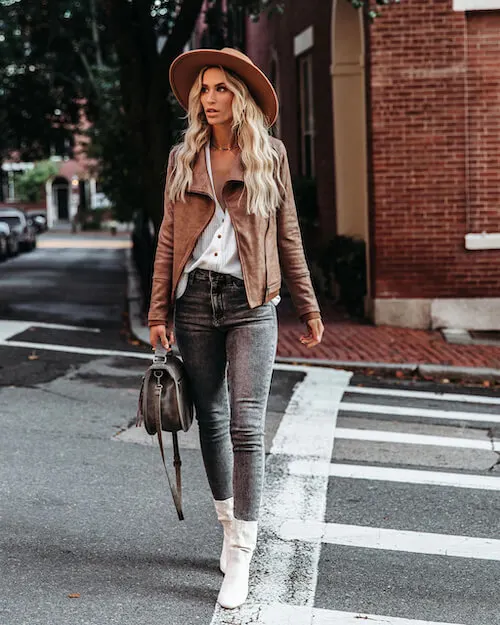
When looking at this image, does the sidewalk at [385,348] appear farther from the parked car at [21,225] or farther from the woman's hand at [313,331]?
the parked car at [21,225]

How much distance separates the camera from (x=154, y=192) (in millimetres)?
14867

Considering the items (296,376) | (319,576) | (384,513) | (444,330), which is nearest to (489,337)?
(444,330)

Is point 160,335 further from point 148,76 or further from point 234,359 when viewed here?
point 148,76

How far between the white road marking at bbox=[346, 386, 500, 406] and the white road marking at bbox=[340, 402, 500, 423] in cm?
62

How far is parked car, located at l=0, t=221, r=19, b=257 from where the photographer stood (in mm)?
35219

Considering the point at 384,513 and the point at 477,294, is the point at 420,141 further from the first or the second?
the point at 384,513

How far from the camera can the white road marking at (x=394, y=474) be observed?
249 inches

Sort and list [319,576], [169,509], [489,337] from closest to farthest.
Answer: [319,576]
[169,509]
[489,337]

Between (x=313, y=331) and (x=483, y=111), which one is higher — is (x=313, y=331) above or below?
below

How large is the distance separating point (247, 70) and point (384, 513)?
2516mm

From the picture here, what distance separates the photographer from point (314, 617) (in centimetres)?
414

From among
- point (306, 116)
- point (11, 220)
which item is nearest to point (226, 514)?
point (306, 116)

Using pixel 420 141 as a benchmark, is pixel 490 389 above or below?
below

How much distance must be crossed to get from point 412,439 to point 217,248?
365cm
